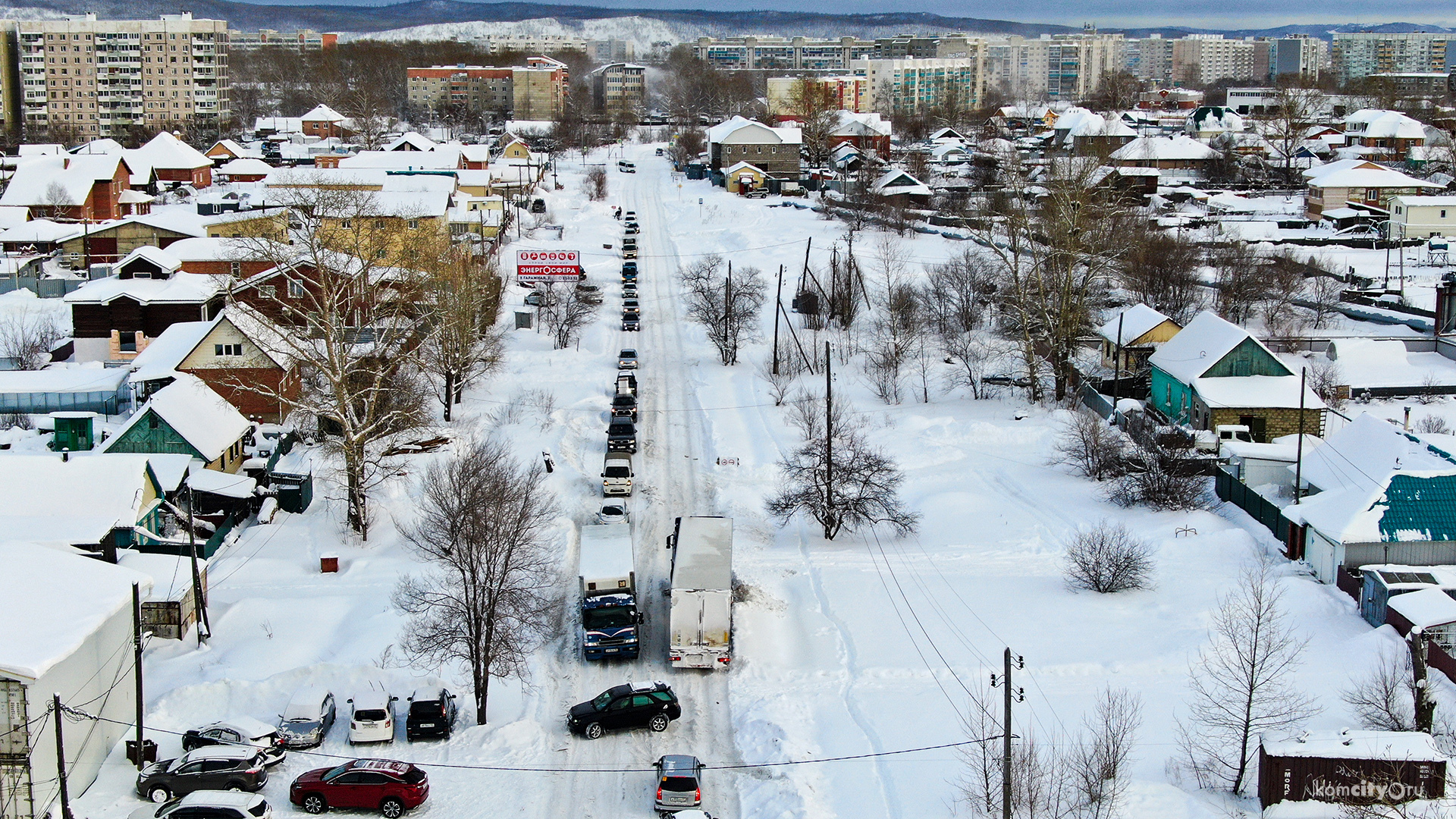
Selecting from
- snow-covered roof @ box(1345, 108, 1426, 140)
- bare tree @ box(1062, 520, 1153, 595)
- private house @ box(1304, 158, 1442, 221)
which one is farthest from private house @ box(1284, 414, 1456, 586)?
snow-covered roof @ box(1345, 108, 1426, 140)

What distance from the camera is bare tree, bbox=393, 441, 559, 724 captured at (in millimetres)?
19109

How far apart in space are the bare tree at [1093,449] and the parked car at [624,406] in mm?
11204

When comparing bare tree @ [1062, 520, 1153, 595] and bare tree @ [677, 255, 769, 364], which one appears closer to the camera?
bare tree @ [1062, 520, 1153, 595]

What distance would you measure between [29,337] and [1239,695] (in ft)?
134

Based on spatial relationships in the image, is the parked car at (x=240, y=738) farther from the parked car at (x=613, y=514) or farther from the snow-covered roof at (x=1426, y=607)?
the snow-covered roof at (x=1426, y=607)

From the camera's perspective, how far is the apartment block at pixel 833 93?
124875 mm

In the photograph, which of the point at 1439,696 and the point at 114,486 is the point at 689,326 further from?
the point at 1439,696

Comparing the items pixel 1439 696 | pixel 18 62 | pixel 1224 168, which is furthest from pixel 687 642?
pixel 18 62

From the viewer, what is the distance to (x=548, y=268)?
4931 centimetres

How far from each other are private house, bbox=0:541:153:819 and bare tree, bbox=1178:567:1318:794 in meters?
14.7

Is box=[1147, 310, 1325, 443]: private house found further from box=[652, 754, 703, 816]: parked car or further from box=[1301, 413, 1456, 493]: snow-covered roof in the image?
box=[652, 754, 703, 816]: parked car

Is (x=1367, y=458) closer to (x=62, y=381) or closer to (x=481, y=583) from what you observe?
(x=481, y=583)

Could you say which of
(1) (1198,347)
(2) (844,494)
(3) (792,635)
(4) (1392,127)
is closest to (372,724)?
(3) (792,635)

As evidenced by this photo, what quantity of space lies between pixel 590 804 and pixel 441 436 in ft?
55.3
